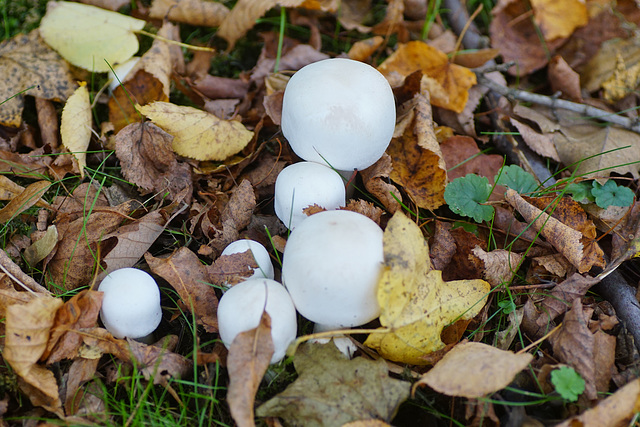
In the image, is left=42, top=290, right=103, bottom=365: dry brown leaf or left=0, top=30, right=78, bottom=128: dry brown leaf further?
left=0, top=30, right=78, bottom=128: dry brown leaf

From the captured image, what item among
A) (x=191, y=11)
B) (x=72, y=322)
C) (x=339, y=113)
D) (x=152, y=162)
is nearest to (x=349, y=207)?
(x=339, y=113)

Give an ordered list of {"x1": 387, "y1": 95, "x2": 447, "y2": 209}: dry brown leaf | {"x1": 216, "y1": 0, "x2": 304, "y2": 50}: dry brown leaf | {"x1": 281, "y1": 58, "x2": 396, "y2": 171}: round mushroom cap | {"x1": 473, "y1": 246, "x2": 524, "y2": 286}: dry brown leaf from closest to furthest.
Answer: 1. {"x1": 281, "y1": 58, "x2": 396, "y2": 171}: round mushroom cap
2. {"x1": 473, "y1": 246, "x2": 524, "y2": 286}: dry brown leaf
3. {"x1": 387, "y1": 95, "x2": 447, "y2": 209}: dry brown leaf
4. {"x1": 216, "y1": 0, "x2": 304, "y2": 50}: dry brown leaf

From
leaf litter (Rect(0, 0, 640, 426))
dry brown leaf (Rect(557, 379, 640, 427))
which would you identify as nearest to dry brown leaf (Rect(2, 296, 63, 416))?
leaf litter (Rect(0, 0, 640, 426))

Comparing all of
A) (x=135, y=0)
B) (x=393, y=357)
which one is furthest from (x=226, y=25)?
(x=393, y=357)

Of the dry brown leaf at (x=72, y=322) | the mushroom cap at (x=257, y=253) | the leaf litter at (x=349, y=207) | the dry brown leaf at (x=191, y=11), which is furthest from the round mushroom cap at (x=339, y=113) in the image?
the dry brown leaf at (x=191, y=11)

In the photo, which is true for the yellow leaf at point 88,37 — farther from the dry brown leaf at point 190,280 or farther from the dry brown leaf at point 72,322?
the dry brown leaf at point 72,322

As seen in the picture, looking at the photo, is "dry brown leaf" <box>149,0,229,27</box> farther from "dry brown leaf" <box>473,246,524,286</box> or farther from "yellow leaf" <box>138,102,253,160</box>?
"dry brown leaf" <box>473,246,524,286</box>

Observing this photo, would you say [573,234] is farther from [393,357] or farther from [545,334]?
[393,357]

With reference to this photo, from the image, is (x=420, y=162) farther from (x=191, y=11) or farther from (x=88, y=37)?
(x=88, y=37)
